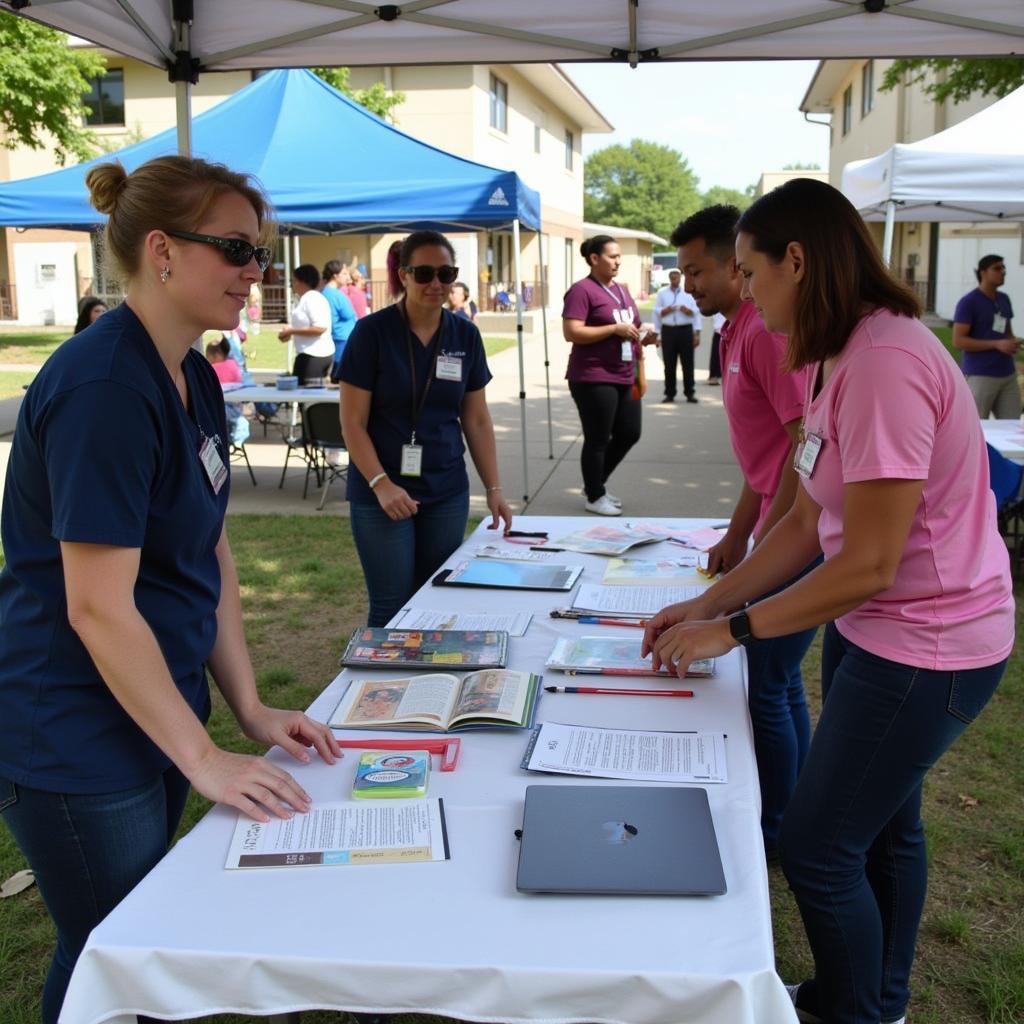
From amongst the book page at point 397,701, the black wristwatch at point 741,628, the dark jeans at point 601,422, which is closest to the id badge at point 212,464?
the book page at point 397,701

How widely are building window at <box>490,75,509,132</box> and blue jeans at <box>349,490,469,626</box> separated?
25067mm

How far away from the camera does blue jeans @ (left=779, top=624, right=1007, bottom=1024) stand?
1.71 m

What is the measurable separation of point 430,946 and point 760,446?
170cm

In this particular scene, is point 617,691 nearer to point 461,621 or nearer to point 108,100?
point 461,621

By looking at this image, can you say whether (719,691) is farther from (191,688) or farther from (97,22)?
(97,22)

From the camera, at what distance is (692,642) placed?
1.93 m

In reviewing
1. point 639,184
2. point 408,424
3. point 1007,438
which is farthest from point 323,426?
point 639,184

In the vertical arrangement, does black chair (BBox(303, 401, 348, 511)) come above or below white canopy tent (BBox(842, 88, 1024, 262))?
below

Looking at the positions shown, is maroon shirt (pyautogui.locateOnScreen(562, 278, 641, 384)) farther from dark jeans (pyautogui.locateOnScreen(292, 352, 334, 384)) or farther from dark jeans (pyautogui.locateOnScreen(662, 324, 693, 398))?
dark jeans (pyautogui.locateOnScreen(662, 324, 693, 398))

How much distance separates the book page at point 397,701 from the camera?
6.24ft

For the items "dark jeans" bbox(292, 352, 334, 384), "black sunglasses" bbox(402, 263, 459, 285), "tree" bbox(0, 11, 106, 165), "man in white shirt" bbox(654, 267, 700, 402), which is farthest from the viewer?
"tree" bbox(0, 11, 106, 165)

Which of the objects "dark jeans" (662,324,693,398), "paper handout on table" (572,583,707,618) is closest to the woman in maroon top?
"paper handout on table" (572,583,707,618)

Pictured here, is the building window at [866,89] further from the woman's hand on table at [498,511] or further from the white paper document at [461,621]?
the white paper document at [461,621]

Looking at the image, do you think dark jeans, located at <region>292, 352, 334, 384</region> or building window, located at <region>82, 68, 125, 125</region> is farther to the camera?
building window, located at <region>82, 68, 125, 125</region>
